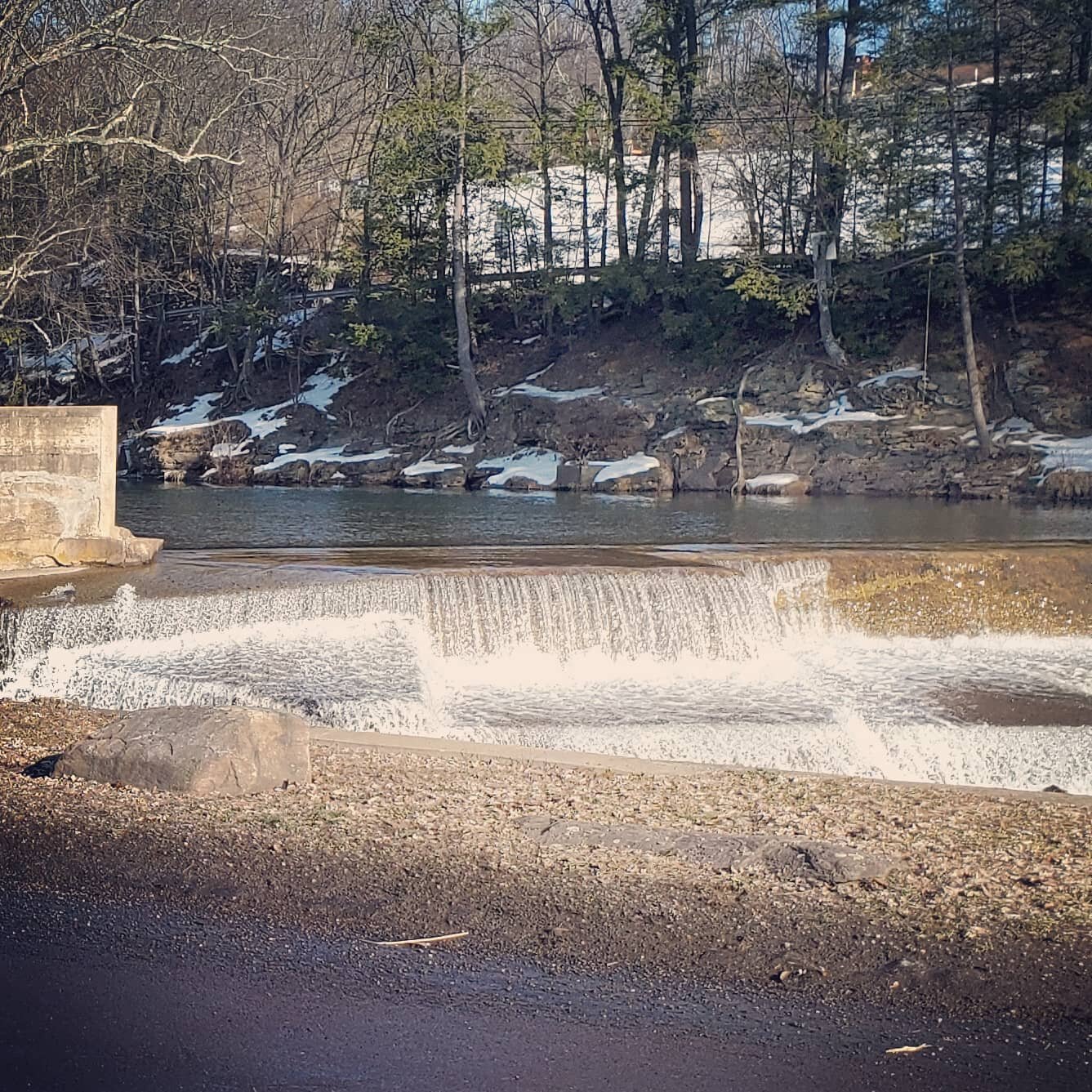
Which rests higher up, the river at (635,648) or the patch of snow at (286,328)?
the patch of snow at (286,328)

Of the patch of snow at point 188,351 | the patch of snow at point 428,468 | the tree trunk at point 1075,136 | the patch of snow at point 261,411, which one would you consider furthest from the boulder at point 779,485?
the patch of snow at point 188,351

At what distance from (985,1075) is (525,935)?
1.90m

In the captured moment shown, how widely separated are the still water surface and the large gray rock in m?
8.97

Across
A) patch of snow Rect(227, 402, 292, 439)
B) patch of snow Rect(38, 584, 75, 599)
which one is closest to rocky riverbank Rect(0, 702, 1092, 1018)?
patch of snow Rect(38, 584, 75, 599)

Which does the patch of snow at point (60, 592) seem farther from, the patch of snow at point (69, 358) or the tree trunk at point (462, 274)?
the patch of snow at point (69, 358)

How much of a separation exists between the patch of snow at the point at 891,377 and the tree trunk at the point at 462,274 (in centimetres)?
865

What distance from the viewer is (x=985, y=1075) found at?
4418 millimetres

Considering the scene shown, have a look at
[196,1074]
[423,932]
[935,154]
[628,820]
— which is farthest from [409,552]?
[935,154]

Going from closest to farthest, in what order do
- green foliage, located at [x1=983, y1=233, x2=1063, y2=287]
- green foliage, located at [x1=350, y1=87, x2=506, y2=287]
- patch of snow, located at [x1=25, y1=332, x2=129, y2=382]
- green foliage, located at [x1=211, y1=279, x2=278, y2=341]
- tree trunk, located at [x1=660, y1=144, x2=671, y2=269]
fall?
1. green foliage, located at [x1=983, y1=233, x2=1063, y2=287]
2. green foliage, located at [x1=350, y1=87, x2=506, y2=287]
3. tree trunk, located at [x1=660, y1=144, x2=671, y2=269]
4. green foliage, located at [x1=211, y1=279, x2=278, y2=341]
5. patch of snow, located at [x1=25, y1=332, x2=129, y2=382]

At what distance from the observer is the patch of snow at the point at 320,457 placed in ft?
99.6

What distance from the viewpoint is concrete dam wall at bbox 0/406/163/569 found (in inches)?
530

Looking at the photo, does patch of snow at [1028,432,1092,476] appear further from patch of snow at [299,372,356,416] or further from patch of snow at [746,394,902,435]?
patch of snow at [299,372,356,416]

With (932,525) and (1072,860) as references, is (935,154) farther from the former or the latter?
(1072,860)

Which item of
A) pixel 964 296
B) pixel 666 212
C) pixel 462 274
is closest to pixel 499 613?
pixel 964 296
